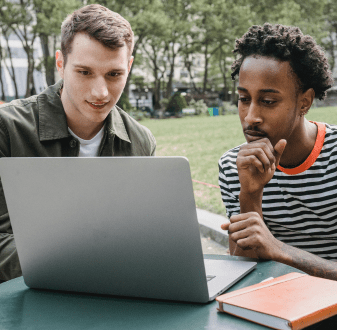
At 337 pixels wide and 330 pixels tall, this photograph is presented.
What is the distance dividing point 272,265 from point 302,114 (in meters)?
0.90

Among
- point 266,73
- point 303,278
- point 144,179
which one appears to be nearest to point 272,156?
point 266,73

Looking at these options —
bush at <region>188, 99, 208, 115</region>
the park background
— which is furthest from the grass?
bush at <region>188, 99, 208, 115</region>

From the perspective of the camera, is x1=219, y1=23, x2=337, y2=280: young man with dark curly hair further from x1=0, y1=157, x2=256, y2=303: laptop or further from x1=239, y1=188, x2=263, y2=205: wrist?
x1=0, y1=157, x2=256, y2=303: laptop

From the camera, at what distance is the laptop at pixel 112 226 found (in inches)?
45.3

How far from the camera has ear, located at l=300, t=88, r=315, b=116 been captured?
2.12 m

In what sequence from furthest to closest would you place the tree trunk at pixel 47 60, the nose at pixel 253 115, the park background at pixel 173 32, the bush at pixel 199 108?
the bush at pixel 199 108 → the tree trunk at pixel 47 60 → the park background at pixel 173 32 → the nose at pixel 253 115

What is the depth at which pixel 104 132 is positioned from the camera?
2.50m

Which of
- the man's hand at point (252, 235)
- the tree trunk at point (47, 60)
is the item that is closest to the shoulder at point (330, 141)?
the man's hand at point (252, 235)

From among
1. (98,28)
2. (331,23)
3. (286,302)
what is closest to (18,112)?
(98,28)

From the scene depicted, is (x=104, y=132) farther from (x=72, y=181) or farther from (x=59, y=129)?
(x=72, y=181)

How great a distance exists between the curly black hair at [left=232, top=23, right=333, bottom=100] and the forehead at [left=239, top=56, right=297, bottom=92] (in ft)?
0.12

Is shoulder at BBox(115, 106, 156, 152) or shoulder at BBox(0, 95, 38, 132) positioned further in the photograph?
shoulder at BBox(115, 106, 156, 152)

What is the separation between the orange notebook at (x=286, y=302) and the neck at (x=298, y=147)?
0.95m

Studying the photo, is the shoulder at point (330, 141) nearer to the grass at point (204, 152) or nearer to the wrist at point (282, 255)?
the wrist at point (282, 255)
